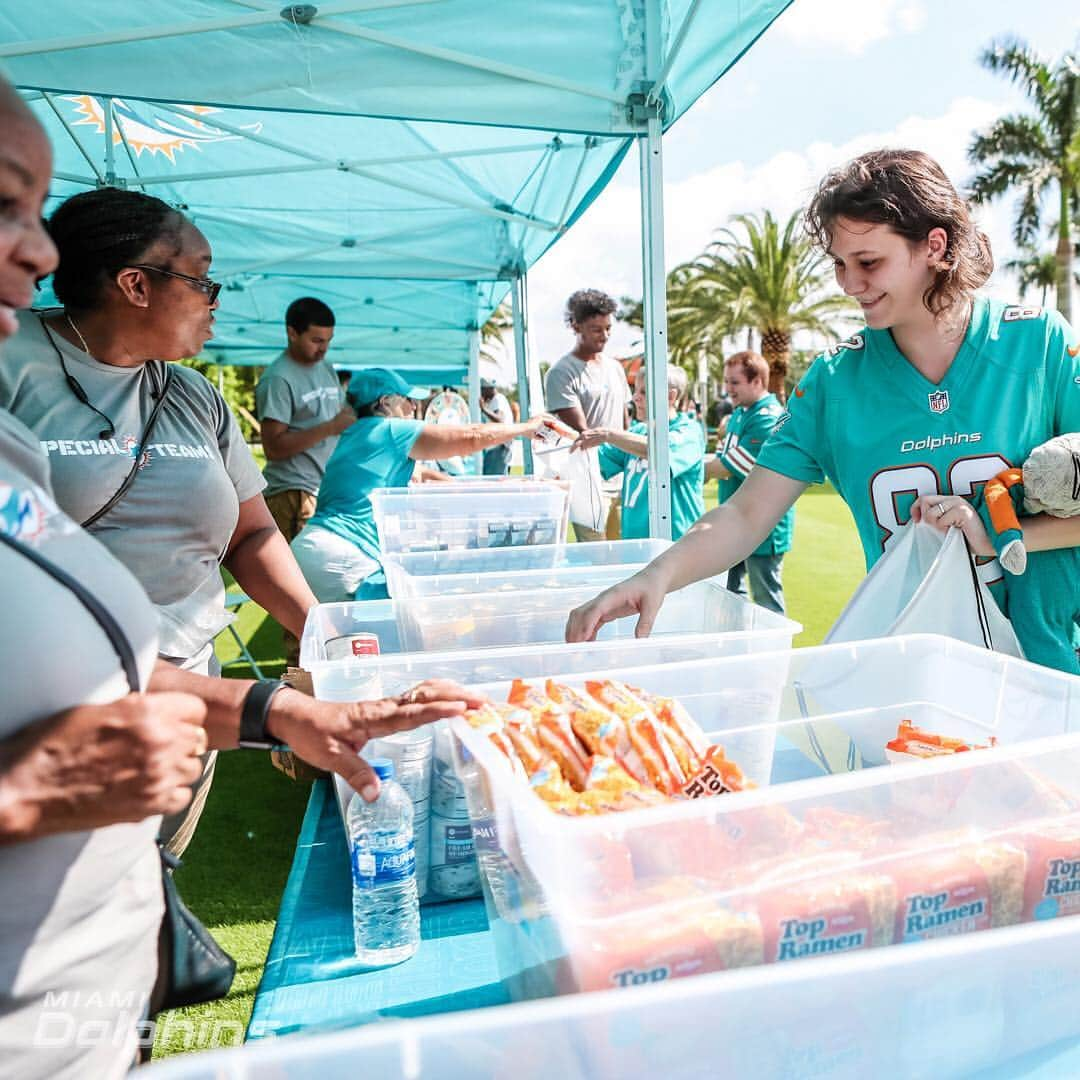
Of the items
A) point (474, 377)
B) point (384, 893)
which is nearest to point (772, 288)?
point (474, 377)

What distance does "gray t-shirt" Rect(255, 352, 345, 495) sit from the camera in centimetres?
445

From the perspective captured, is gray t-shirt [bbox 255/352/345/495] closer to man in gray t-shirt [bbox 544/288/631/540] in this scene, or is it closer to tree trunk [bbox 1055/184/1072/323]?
man in gray t-shirt [bbox 544/288/631/540]

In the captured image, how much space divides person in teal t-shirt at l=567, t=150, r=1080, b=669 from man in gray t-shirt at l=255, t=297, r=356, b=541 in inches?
123

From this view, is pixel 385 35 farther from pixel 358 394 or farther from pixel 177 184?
pixel 177 184

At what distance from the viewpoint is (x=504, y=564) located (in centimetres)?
277

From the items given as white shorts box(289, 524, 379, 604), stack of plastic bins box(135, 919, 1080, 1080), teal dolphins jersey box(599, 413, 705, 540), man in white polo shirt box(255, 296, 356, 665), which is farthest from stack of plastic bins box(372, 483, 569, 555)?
stack of plastic bins box(135, 919, 1080, 1080)

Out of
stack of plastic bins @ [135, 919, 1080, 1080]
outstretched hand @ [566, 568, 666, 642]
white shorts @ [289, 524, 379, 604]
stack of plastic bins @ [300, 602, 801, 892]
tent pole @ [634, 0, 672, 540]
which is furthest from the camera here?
white shorts @ [289, 524, 379, 604]

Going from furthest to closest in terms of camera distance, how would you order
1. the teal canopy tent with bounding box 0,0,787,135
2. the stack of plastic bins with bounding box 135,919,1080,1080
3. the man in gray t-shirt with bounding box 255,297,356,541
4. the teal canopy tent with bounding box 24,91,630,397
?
the man in gray t-shirt with bounding box 255,297,356,541
the teal canopy tent with bounding box 24,91,630,397
the teal canopy tent with bounding box 0,0,787,135
the stack of plastic bins with bounding box 135,919,1080,1080

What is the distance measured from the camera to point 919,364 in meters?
1.63

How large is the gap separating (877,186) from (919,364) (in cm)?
33

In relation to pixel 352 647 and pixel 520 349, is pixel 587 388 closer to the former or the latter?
pixel 520 349

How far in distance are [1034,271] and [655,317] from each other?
28.1 metres

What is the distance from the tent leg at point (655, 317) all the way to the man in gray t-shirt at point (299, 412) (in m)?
1.86

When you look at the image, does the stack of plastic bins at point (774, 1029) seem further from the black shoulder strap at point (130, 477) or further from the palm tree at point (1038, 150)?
the palm tree at point (1038, 150)
